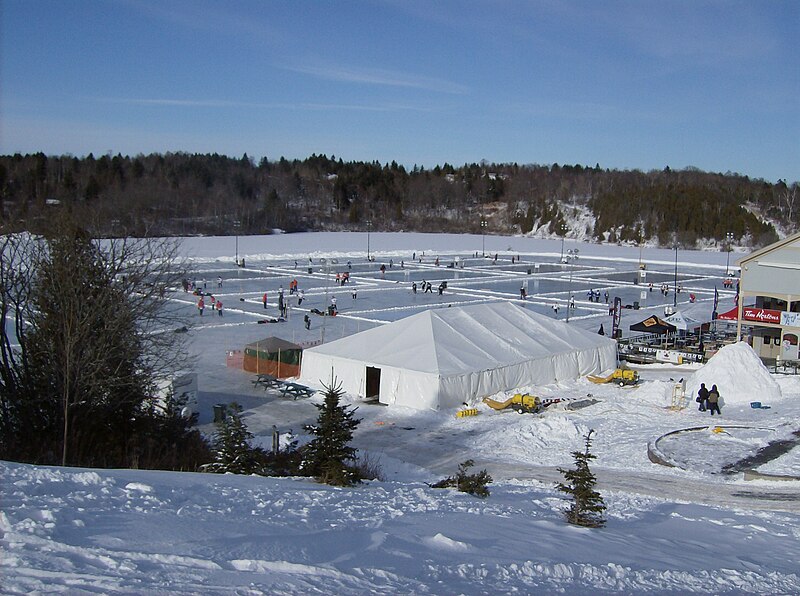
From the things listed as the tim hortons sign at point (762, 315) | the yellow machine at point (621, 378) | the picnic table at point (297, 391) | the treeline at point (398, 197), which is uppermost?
the treeline at point (398, 197)

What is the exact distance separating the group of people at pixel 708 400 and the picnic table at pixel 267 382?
1072 centimetres

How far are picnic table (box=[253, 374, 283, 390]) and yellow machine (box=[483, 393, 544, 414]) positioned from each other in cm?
571

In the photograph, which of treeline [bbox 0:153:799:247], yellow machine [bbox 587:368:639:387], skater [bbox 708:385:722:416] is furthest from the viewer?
treeline [bbox 0:153:799:247]

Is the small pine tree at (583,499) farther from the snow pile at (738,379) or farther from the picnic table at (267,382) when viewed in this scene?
the picnic table at (267,382)

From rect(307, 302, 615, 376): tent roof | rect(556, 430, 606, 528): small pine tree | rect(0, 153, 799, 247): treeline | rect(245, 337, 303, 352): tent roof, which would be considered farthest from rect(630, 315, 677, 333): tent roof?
rect(0, 153, 799, 247): treeline

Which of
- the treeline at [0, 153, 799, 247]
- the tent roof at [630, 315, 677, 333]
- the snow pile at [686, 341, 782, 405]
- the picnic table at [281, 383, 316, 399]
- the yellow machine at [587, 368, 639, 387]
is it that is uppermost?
the treeline at [0, 153, 799, 247]

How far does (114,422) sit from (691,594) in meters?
9.22

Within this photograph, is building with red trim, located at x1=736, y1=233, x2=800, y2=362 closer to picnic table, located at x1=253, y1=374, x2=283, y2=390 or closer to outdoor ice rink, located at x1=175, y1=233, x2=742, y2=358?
outdoor ice rink, located at x1=175, y1=233, x2=742, y2=358

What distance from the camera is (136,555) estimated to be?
5297 mm

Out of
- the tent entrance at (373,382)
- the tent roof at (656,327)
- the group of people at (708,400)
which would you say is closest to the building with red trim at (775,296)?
the tent roof at (656,327)

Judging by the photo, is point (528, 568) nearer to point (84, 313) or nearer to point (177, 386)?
point (84, 313)

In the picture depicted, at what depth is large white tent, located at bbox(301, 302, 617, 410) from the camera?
20.3 metres

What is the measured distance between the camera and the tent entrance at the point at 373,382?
69.6ft

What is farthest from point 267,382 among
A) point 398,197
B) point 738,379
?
point 398,197
